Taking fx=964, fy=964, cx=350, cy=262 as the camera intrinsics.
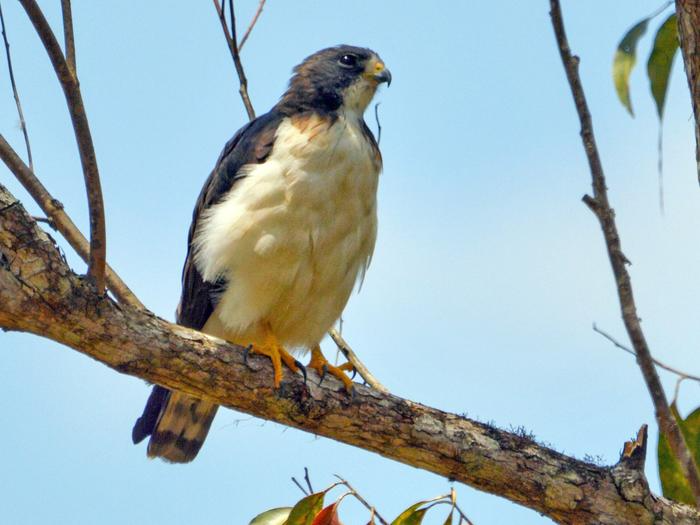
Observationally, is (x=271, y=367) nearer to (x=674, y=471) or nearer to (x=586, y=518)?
(x=586, y=518)

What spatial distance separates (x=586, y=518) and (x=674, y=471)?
1.20 feet

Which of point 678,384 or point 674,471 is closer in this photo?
point 678,384

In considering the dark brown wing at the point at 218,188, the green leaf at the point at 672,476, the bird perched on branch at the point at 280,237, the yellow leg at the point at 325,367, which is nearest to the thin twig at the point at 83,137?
the bird perched on branch at the point at 280,237

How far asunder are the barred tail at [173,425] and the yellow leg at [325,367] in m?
0.57

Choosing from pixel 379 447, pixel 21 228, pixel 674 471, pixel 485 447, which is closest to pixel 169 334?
pixel 21 228

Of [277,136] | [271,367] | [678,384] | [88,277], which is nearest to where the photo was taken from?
[678,384]

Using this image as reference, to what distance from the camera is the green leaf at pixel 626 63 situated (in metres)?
3.49

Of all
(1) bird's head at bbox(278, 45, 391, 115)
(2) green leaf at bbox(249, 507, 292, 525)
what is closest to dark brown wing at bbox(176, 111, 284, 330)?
(1) bird's head at bbox(278, 45, 391, 115)

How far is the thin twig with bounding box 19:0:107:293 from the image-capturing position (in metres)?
2.94

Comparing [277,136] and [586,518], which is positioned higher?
[277,136]

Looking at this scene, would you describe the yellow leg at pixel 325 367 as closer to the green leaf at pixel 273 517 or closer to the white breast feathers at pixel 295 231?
the white breast feathers at pixel 295 231

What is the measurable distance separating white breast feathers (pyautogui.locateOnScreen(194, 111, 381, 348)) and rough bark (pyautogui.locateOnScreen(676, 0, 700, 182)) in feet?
5.83

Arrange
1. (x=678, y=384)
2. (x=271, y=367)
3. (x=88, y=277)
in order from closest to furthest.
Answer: (x=678, y=384) → (x=88, y=277) → (x=271, y=367)

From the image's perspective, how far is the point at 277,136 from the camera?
4.41 m
